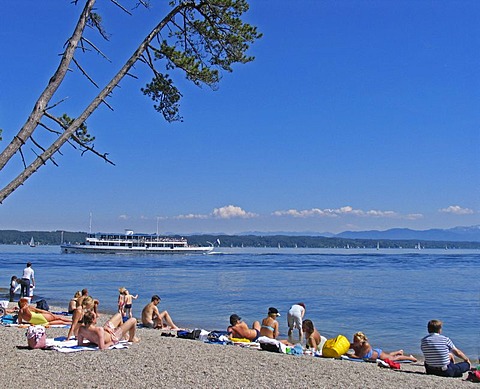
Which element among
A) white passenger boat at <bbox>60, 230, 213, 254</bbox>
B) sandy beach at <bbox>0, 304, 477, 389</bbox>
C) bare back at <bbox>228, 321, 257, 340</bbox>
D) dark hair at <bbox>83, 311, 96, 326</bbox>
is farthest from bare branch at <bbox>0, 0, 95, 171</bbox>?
white passenger boat at <bbox>60, 230, 213, 254</bbox>

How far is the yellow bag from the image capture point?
10.9 meters

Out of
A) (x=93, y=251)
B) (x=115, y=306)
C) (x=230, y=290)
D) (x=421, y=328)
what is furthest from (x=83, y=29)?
(x=93, y=251)

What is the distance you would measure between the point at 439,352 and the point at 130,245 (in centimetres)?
9705

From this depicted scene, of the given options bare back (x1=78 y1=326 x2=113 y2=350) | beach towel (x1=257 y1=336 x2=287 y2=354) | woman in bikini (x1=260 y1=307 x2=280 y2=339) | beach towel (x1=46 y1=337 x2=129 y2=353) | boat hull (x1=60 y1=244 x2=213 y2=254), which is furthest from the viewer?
boat hull (x1=60 y1=244 x2=213 y2=254)

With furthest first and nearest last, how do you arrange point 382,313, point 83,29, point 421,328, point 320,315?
point 382,313, point 320,315, point 421,328, point 83,29

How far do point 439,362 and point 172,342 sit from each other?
4.77 m

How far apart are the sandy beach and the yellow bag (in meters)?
0.85

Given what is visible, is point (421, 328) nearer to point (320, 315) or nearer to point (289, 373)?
point (320, 315)

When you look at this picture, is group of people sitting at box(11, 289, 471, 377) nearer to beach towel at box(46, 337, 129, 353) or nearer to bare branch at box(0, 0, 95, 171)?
beach towel at box(46, 337, 129, 353)

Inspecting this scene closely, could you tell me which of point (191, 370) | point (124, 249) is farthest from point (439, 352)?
point (124, 249)

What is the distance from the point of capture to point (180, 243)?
4215 inches

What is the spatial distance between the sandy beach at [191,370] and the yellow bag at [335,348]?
85cm

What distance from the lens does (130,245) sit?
104 m

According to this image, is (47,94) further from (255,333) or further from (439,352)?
(255,333)
